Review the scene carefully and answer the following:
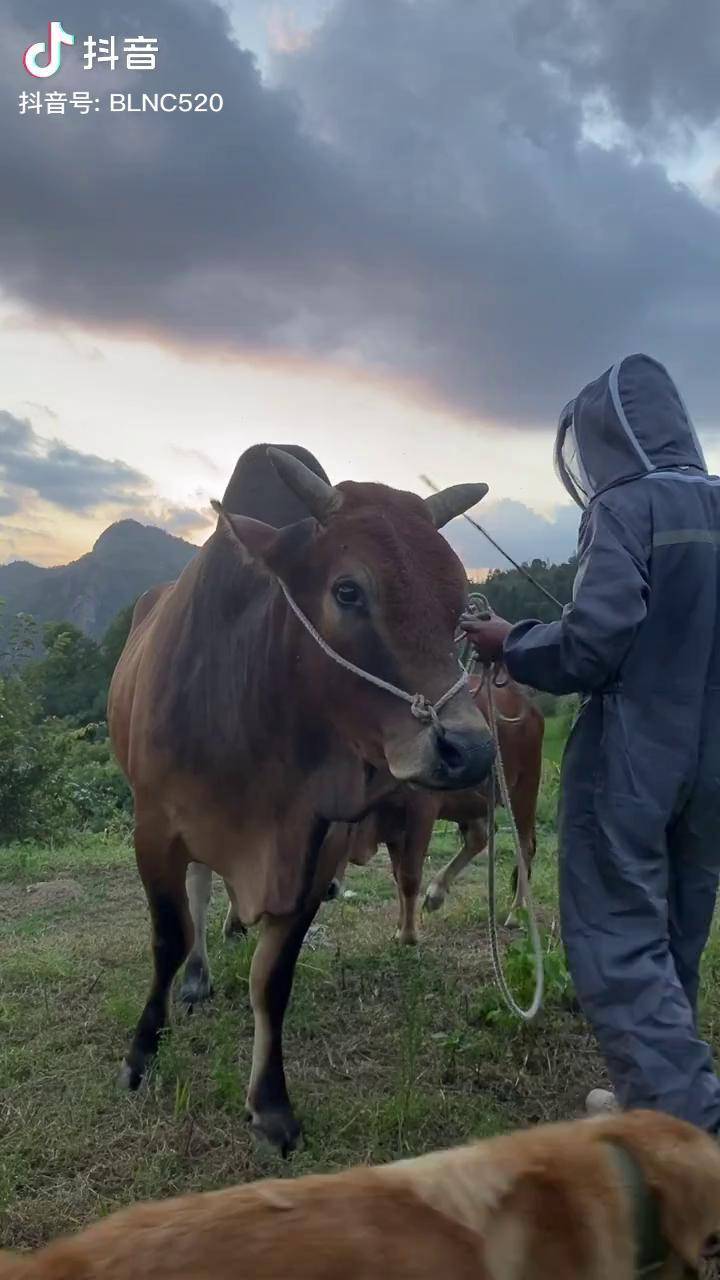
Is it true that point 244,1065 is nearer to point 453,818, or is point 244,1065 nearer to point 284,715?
point 284,715

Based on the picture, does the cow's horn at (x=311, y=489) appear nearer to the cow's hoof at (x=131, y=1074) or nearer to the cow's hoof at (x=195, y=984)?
the cow's hoof at (x=131, y=1074)

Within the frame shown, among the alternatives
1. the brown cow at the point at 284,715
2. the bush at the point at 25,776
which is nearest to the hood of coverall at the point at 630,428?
the brown cow at the point at 284,715

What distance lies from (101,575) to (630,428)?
99.3 meters

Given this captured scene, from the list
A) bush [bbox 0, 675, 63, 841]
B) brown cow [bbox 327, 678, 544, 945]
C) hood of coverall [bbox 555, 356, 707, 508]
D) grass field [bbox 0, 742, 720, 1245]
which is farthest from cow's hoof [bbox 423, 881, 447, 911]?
bush [bbox 0, 675, 63, 841]

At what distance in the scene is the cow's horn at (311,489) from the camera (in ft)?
10.9

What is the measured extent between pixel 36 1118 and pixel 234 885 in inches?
37.7

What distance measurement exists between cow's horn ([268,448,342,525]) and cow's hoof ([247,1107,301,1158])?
193cm

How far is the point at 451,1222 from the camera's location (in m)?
1.10

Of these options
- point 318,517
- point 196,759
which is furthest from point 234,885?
point 318,517

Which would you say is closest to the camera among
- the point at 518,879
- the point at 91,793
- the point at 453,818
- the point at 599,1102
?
the point at 599,1102

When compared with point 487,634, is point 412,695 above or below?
below

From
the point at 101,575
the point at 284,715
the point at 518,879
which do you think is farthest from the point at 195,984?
the point at 101,575

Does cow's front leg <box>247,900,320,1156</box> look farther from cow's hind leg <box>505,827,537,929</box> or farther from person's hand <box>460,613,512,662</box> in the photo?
cow's hind leg <box>505,827,537,929</box>

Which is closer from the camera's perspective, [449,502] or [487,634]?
[487,634]
